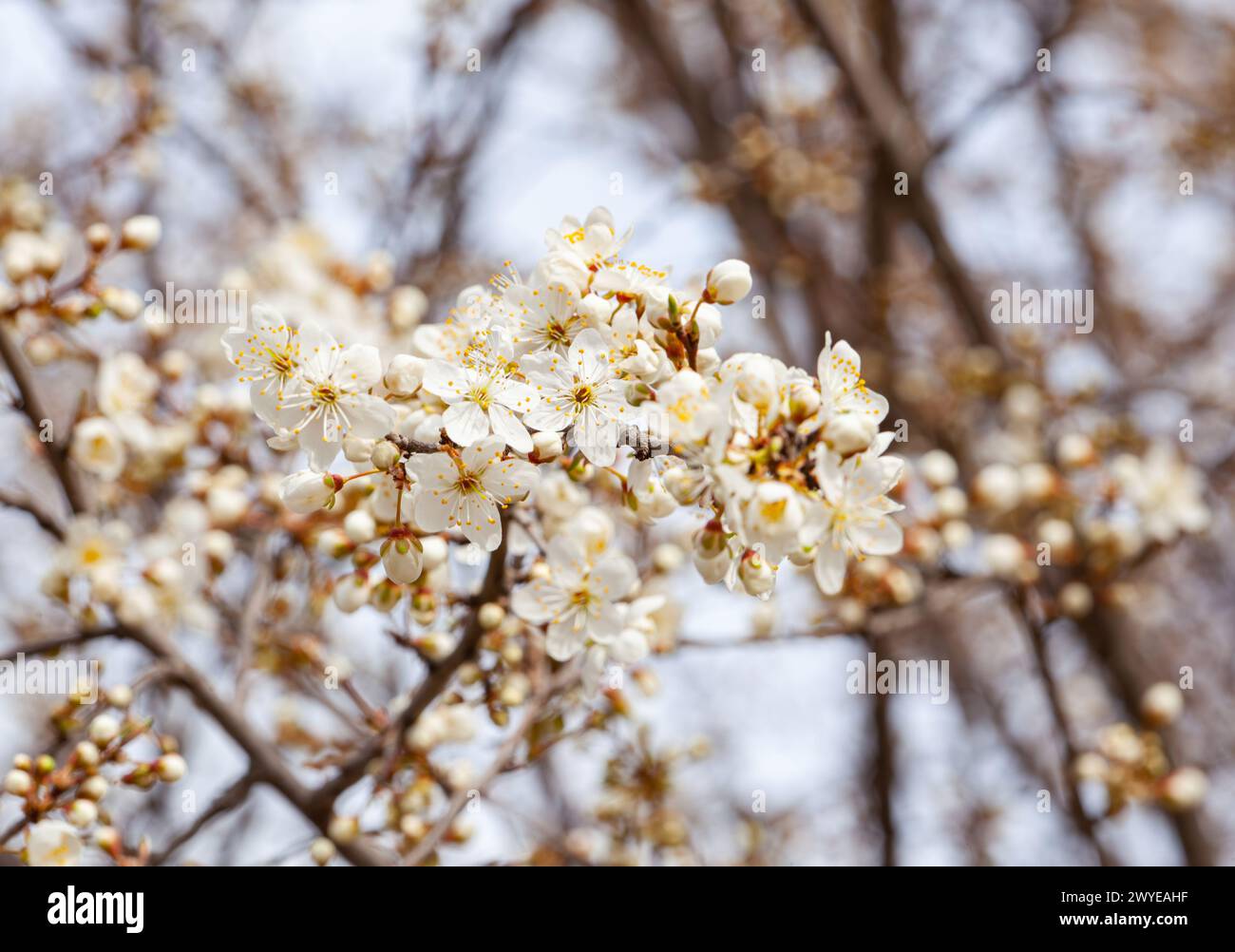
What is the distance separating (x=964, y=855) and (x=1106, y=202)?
3.99 m

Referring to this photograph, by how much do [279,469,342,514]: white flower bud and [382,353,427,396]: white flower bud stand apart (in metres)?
0.16

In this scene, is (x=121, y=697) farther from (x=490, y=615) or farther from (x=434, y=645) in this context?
(x=490, y=615)

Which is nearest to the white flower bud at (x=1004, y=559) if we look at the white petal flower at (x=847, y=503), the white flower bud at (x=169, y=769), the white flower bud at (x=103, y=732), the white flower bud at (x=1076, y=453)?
the white flower bud at (x=1076, y=453)

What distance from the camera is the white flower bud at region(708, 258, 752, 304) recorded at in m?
1.35

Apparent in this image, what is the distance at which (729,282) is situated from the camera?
1353 mm

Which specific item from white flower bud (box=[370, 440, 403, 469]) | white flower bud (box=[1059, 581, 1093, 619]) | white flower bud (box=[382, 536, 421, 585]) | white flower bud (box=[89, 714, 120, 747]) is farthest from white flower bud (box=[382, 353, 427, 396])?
white flower bud (box=[1059, 581, 1093, 619])

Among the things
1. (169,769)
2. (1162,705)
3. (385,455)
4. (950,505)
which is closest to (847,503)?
(385,455)

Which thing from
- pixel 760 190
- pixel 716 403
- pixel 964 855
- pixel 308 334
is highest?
pixel 760 190

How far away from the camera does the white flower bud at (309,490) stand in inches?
53.1

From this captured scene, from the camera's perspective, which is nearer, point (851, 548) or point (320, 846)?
point (851, 548)

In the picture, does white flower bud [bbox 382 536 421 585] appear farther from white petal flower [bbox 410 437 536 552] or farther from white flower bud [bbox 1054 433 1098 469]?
white flower bud [bbox 1054 433 1098 469]

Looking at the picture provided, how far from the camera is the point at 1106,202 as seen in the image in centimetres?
608
